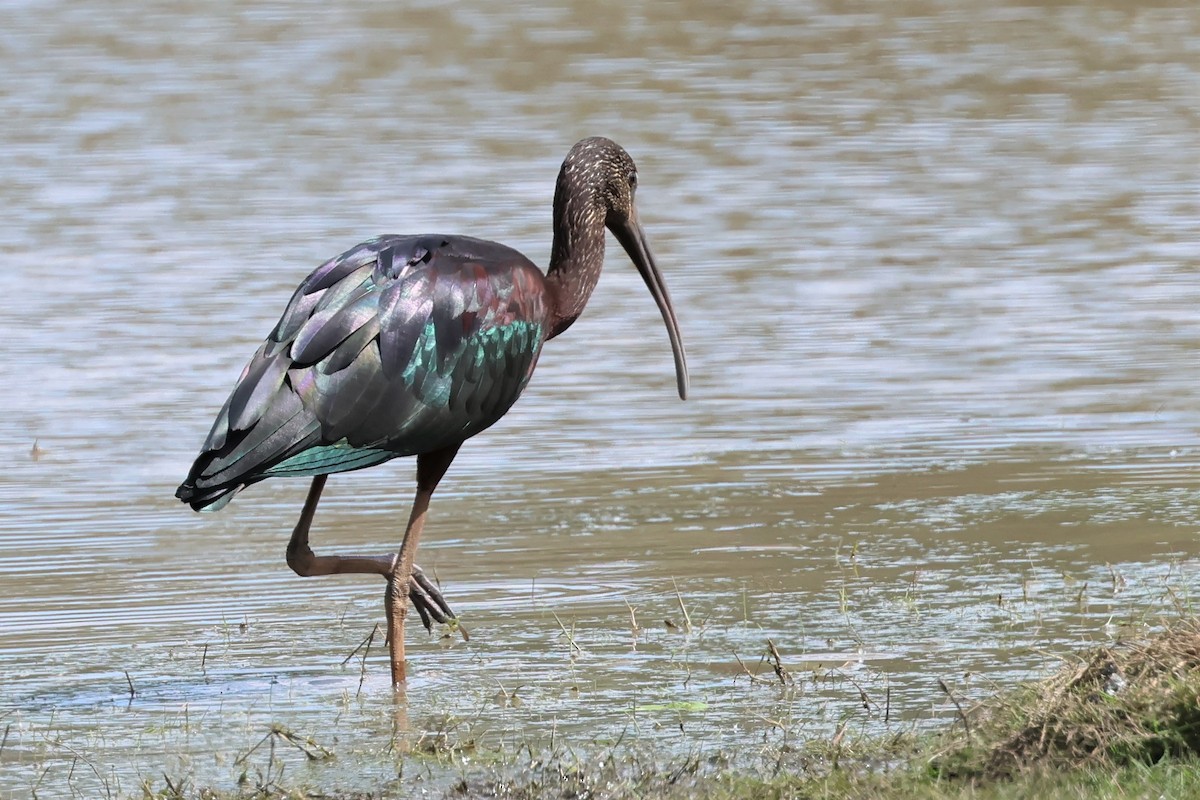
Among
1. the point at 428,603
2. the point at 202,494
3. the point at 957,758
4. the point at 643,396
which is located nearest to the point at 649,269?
the point at 428,603

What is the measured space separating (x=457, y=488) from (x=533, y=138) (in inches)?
320

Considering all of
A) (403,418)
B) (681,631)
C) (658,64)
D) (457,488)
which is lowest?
(658,64)

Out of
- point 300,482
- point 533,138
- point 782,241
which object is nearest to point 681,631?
point 300,482

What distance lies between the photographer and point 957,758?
203 inches

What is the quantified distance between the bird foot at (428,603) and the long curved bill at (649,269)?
4.62ft

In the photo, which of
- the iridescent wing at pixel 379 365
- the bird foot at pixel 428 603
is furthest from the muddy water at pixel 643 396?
the iridescent wing at pixel 379 365

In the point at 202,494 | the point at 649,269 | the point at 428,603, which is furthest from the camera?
the point at 649,269

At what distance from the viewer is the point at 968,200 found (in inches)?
566

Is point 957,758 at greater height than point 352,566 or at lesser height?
greater

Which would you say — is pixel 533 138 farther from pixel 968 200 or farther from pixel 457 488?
pixel 457 488

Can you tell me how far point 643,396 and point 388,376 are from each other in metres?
3.91

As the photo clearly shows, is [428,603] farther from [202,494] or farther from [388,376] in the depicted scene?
[202,494]

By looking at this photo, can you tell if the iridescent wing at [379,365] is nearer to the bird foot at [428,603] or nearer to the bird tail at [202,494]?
the bird tail at [202,494]

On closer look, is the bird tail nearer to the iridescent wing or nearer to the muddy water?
the iridescent wing
